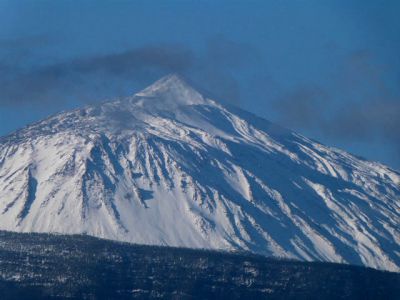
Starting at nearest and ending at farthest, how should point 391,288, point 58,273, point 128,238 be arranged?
point 58,273, point 391,288, point 128,238

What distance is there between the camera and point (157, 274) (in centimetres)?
16525

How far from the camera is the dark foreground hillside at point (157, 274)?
15825cm

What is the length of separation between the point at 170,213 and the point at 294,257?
61.4 feet

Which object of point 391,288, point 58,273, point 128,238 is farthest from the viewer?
point 128,238

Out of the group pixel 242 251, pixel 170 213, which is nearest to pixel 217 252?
pixel 242 251

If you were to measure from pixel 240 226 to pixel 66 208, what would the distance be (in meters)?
24.4

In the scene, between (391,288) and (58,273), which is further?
(391,288)

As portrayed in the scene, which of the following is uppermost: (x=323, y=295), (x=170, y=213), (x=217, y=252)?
(x=170, y=213)

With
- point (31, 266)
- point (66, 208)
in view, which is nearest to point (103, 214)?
point (66, 208)

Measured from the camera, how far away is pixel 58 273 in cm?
16075

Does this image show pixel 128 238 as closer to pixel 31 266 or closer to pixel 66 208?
pixel 66 208

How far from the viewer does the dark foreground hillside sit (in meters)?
158

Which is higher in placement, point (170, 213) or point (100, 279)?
point (170, 213)

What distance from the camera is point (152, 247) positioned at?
181m
